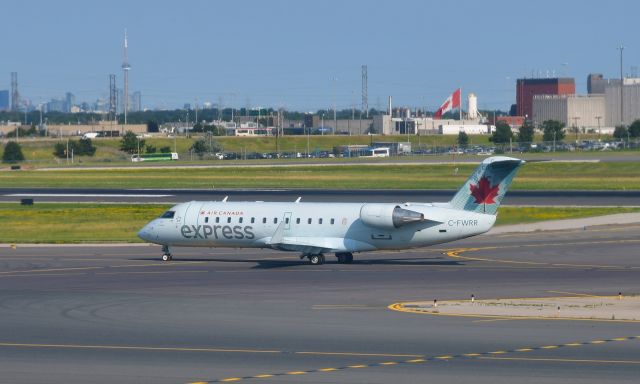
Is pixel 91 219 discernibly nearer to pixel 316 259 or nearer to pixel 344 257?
pixel 316 259

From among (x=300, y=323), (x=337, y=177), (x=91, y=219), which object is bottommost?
(x=300, y=323)

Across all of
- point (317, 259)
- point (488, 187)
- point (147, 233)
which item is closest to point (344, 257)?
point (317, 259)

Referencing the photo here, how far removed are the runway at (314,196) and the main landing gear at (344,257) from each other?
1426 inches

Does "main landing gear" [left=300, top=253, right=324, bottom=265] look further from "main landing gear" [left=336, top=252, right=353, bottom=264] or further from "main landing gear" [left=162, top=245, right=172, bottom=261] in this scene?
"main landing gear" [left=162, top=245, right=172, bottom=261]

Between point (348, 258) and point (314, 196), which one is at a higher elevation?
point (314, 196)

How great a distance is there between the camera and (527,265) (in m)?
52.4

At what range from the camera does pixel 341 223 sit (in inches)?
2112

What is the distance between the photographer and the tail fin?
171 feet

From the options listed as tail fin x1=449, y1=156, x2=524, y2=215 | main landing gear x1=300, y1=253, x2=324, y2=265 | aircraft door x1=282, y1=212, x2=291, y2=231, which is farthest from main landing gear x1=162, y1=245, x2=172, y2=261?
tail fin x1=449, y1=156, x2=524, y2=215

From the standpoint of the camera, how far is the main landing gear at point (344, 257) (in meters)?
54.3

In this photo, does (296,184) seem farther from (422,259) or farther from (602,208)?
(422,259)

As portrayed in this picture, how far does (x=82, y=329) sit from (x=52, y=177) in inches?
4243

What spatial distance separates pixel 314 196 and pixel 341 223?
44441 mm

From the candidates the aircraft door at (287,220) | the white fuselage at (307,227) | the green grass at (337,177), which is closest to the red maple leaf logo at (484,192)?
the white fuselage at (307,227)
